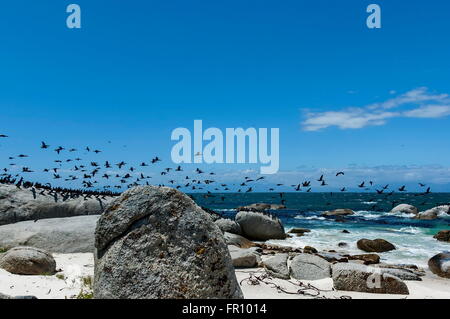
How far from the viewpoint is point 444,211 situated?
5869cm

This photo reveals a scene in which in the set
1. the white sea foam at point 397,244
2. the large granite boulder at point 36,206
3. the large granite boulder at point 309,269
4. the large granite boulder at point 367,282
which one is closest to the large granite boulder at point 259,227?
the white sea foam at point 397,244

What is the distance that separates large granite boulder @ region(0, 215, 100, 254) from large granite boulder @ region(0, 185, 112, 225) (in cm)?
174

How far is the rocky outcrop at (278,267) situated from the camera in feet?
39.3

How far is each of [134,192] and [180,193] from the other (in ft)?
2.71

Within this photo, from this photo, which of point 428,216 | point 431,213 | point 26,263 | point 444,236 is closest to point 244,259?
point 26,263

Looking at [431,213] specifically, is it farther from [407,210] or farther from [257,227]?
[257,227]

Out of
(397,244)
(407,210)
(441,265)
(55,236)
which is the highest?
(55,236)

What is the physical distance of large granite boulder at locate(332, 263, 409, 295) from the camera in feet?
36.5

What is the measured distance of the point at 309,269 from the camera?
40.7 ft

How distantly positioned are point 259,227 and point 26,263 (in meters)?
20.5

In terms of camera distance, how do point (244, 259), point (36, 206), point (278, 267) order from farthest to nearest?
1. point (36, 206)
2. point (244, 259)
3. point (278, 267)

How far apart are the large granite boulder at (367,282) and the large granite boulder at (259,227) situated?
17411mm

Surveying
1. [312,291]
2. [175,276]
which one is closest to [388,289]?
[312,291]
